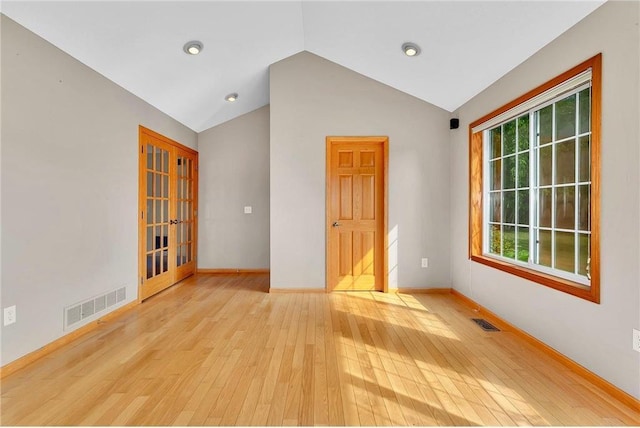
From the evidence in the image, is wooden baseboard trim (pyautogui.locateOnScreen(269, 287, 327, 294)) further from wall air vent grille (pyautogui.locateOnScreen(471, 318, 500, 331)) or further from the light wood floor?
wall air vent grille (pyautogui.locateOnScreen(471, 318, 500, 331))

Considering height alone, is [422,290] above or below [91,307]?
below

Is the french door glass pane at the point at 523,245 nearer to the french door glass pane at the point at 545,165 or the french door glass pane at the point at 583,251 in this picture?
the french door glass pane at the point at 545,165

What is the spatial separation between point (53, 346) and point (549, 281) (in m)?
3.89

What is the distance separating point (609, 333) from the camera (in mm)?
1938

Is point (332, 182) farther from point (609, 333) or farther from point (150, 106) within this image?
point (609, 333)

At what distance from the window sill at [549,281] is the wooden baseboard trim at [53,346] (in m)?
3.87

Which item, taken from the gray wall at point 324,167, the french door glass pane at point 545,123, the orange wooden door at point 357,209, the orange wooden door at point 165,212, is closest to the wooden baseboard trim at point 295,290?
the gray wall at point 324,167

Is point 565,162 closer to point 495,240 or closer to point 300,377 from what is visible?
point 495,240

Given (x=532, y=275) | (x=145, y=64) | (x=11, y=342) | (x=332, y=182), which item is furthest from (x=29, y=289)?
(x=532, y=275)

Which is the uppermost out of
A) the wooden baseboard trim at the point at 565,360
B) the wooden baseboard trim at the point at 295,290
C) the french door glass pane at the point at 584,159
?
the french door glass pane at the point at 584,159

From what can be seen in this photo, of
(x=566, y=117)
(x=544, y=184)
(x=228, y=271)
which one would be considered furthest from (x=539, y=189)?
(x=228, y=271)

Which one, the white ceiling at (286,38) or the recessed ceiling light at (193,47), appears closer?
the white ceiling at (286,38)

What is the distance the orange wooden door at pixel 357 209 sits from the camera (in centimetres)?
429

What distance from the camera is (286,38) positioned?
12.3 ft
